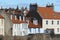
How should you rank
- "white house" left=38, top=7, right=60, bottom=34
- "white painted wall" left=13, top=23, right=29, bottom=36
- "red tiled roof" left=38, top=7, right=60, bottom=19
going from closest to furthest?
"white painted wall" left=13, top=23, right=29, bottom=36 → "white house" left=38, top=7, right=60, bottom=34 → "red tiled roof" left=38, top=7, right=60, bottom=19

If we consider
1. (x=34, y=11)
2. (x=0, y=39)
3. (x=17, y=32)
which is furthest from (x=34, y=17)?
(x=0, y=39)

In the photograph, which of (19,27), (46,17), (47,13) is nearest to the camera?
(19,27)

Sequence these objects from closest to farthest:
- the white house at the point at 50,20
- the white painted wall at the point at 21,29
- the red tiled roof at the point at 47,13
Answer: the white painted wall at the point at 21,29 < the white house at the point at 50,20 < the red tiled roof at the point at 47,13

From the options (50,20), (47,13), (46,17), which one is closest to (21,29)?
(46,17)

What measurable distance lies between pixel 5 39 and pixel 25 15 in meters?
28.8

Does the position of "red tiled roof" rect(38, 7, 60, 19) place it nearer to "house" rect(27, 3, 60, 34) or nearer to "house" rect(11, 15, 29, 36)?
"house" rect(27, 3, 60, 34)

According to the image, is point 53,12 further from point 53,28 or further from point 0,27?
point 0,27

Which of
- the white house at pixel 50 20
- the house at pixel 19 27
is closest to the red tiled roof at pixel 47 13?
the white house at pixel 50 20

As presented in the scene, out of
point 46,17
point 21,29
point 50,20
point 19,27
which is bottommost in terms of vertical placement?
point 21,29

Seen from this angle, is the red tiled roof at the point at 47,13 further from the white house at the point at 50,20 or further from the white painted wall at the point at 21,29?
the white painted wall at the point at 21,29

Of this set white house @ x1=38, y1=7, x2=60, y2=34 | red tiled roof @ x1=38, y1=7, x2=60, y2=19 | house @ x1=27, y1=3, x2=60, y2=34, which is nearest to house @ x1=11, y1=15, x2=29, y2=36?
house @ x1=27, y1=3, x2=60, y2=34

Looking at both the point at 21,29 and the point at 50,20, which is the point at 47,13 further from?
the point at 21,29

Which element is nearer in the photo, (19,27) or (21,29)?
(19,27)

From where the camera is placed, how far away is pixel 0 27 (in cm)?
6241
